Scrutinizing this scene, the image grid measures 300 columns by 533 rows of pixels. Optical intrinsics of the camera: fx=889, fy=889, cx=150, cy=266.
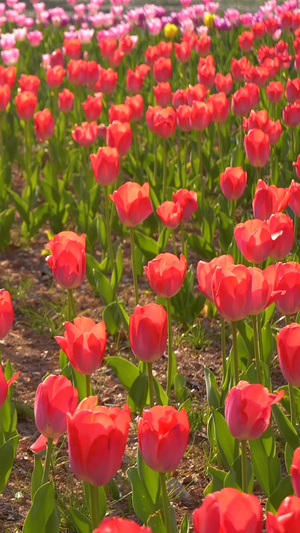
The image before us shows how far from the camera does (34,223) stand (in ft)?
14.6

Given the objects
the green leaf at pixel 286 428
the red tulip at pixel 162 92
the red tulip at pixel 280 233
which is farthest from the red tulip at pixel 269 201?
the red tulip at pixel 162 92

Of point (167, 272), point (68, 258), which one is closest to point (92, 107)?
point (68, 258)

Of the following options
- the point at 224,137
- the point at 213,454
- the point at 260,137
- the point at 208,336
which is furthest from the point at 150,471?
the point at 224,137

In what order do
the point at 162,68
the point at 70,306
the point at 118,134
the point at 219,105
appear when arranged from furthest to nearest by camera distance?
1. the point at 162,68
2. the point at 219,105
3. the point at 118,134
4. the point at 70,306

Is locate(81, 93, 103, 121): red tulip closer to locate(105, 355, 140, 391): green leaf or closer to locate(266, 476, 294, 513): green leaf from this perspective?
locate(105, 355, 140, 391): green leaf

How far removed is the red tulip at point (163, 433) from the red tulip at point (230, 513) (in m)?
0.42

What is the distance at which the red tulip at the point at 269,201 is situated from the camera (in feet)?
9.55

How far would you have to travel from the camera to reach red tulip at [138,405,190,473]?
1618mm

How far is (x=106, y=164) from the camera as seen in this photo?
3355 millimetres

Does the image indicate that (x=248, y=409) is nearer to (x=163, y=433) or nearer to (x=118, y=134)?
(x=163, y=433)

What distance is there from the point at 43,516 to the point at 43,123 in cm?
288

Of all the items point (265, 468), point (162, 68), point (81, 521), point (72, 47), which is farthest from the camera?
point (72, 47)

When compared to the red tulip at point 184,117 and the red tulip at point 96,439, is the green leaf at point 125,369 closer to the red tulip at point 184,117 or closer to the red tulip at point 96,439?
the red tulip at point 96,439

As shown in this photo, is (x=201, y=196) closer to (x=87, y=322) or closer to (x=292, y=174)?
(x=292, y=174)
